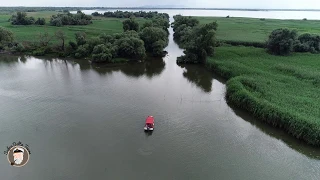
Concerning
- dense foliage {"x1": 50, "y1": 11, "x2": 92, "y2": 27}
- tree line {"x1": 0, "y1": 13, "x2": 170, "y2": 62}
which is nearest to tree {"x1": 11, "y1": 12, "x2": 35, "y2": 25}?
dense foliage {"x1": 50, "y1": 11, "x2": 92, "y2": 27}

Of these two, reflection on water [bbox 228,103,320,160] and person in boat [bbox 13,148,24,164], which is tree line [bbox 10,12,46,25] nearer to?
reflection on water [bbox 228,103,320,160]

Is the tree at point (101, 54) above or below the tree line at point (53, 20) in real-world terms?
below

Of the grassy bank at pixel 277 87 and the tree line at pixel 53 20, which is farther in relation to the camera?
the tree line at pixel 53 20

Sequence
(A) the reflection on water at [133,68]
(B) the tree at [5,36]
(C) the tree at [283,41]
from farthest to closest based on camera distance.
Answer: (B) the tree at [5,36], (C) the tree at [283,41], (A) the reflection on water at [133,68]

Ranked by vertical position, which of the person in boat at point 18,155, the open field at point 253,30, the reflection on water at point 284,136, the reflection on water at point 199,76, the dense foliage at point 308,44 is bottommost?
the reflection on water at point 284,136

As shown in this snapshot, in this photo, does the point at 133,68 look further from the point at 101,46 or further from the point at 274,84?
the point at 274,84

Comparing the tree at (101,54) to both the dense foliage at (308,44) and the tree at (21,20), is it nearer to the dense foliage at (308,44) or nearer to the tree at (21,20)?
the dense foliage at (308,44)

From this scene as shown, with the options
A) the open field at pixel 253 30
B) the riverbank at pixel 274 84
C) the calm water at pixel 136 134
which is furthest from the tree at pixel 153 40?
the open field at pixel 253 30

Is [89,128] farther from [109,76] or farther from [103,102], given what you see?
[109,76]

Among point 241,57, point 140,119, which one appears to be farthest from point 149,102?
point 241,57
